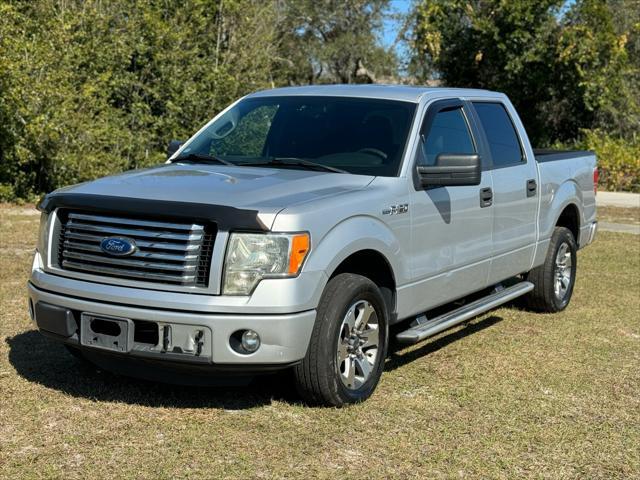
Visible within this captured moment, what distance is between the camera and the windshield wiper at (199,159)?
588cm

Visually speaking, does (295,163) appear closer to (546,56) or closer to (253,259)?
(253,259)

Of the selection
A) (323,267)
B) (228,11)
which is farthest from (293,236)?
(228,11)

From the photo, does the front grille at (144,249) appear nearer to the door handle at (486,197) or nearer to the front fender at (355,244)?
the front fender at (355,244)

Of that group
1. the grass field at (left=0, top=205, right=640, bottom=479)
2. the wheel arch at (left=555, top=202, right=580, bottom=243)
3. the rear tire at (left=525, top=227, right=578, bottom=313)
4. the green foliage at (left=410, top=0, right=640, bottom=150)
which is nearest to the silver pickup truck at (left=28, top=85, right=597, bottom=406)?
the grass field at (left=0, top=205, right=640, bottom=479)

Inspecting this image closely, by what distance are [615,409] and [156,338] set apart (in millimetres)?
2699

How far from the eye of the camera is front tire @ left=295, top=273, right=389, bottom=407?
189 inches

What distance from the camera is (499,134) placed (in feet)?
23.2

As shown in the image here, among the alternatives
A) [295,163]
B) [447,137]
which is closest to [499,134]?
[447,137]

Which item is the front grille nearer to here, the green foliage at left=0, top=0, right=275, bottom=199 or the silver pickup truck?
the silver pickup truck

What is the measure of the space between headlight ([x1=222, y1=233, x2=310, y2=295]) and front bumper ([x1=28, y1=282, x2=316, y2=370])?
0.16 metres

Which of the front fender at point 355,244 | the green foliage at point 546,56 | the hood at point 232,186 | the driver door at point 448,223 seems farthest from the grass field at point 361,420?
the green foliage at point 546,56

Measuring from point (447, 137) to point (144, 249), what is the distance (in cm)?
248

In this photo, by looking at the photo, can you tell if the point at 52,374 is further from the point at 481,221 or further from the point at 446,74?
the point at 446,74

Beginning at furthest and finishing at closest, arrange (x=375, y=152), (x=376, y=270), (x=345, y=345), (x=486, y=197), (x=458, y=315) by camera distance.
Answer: (x=486, y=197) < (x=458, y=315) < (x=375, y=152) < (x=376, y=270) < (x=345, y=345)
